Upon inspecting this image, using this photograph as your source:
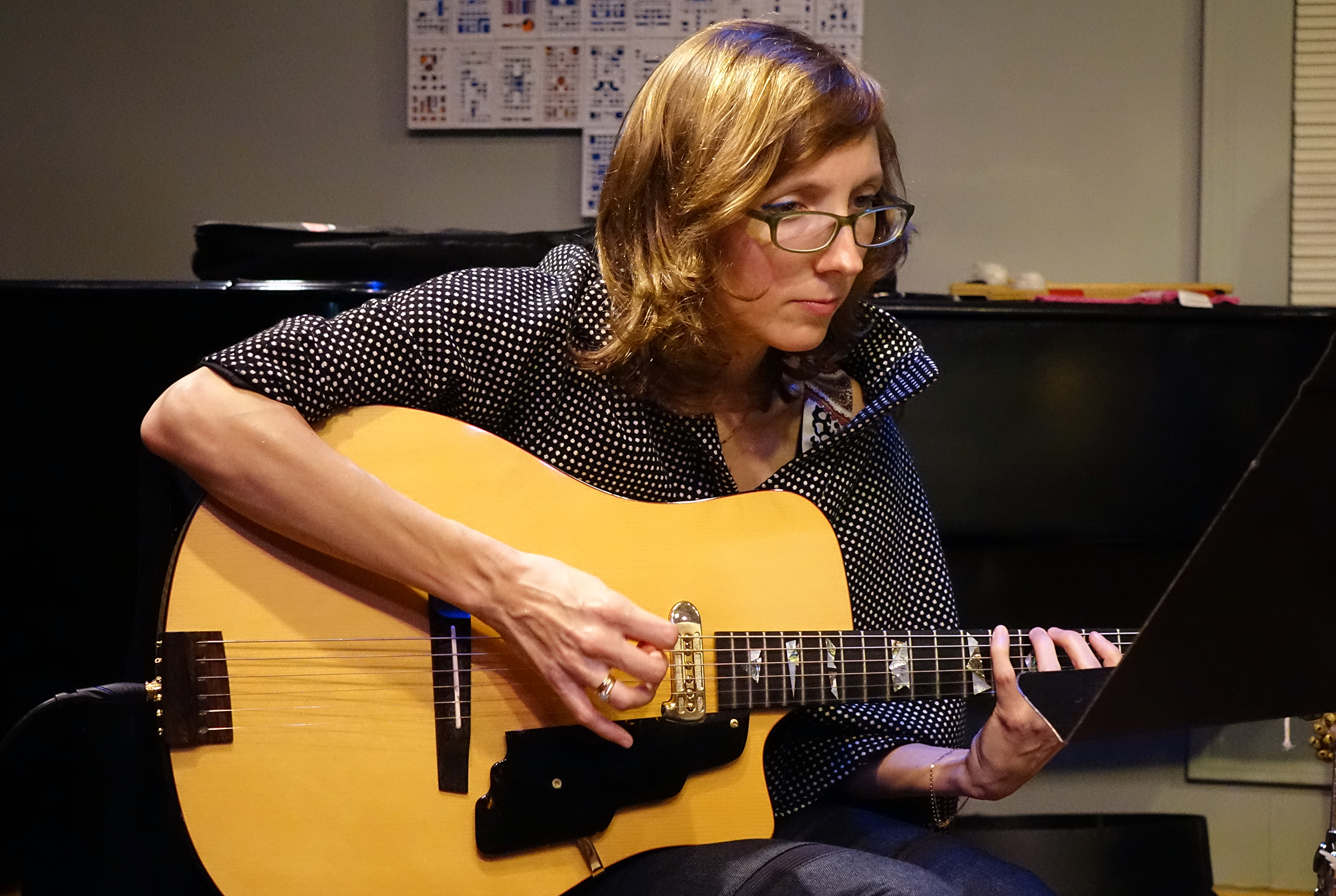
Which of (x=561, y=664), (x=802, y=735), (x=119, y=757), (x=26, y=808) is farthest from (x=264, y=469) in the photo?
(x=26, y=808)

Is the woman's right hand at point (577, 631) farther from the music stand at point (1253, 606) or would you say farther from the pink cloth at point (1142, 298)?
the pink cloth at point (1142, 298)

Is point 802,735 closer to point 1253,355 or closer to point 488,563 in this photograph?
point 488,563

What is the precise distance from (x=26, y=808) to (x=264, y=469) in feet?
3.26

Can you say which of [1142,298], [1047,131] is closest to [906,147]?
[1047,131]

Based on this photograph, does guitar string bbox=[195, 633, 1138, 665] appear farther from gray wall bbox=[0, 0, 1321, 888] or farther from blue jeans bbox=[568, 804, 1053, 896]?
gray wall bbox=[0, 0, 1321, 888]

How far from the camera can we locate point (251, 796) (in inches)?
40.7

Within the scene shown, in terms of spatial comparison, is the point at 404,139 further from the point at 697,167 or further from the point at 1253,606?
the point at 1253,606

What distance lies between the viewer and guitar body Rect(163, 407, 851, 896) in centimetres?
104

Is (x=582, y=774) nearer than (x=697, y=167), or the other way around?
(x=582, y=774)

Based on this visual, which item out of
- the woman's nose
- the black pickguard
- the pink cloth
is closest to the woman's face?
the woman's nose

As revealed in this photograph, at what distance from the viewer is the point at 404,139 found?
292cm

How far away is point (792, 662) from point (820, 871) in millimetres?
217

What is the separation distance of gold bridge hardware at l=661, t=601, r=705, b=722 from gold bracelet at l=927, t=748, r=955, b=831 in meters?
0.34

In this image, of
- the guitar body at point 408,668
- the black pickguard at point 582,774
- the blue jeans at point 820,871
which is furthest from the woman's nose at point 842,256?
the blue jeans at point 820,871
